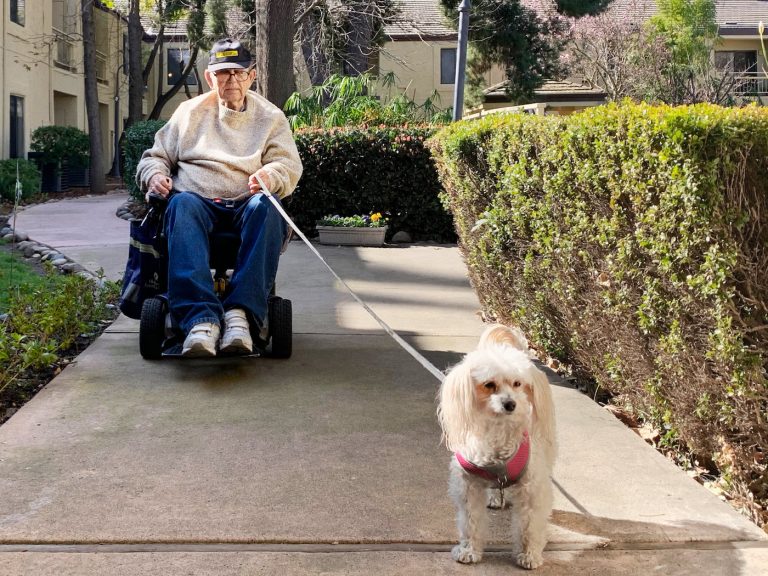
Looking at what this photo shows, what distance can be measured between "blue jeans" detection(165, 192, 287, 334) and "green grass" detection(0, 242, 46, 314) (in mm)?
2036

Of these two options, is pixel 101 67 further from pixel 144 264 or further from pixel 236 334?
pixel 236 334

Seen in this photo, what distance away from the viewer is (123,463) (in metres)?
3.62

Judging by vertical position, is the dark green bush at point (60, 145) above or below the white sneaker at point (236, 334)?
above

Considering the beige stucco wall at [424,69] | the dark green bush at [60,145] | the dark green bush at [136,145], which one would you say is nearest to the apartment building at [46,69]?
the dark green bush at [60,145]

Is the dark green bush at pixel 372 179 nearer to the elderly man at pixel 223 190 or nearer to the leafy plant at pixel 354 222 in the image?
the leafy plant at pixel 354 222

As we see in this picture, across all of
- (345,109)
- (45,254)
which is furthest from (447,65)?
(45,254)

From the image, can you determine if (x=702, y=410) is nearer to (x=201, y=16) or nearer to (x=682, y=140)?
(x=682, y=140)

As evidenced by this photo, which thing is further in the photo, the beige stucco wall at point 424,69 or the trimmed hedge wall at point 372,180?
the beige stucco wall at point 424,69

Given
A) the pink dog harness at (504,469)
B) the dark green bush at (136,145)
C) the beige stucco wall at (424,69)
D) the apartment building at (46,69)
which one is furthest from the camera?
the beige stucco wall at (424,69)

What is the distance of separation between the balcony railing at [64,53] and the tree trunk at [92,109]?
58.3 inches

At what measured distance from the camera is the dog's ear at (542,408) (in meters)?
2.79

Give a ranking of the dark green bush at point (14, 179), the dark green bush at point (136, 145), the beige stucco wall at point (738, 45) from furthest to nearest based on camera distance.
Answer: the beige stucco wall at point (738, 45) < the dark green bush at point (14, 179) < the dark green bush at point (136, 145)

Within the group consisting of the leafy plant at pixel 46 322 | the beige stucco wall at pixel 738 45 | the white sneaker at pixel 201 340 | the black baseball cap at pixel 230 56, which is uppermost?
the beige stucco wall at pixel 738 45

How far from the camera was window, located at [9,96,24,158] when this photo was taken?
22078mm
